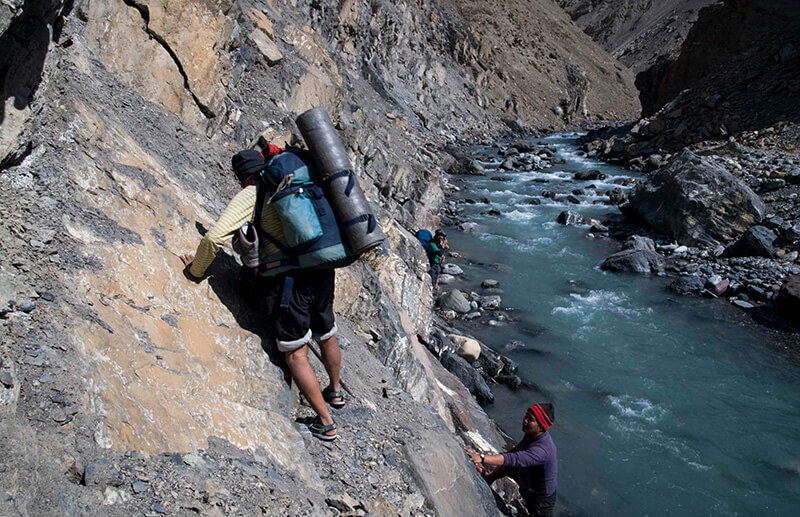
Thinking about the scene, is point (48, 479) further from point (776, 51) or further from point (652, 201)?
point (776, 51)

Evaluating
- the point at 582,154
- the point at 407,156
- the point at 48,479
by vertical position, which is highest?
the point at 48,479

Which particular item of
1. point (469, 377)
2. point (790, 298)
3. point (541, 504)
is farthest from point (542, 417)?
point (790, 298)

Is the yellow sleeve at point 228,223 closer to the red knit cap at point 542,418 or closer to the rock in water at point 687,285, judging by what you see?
the red knit cap at point 542,418

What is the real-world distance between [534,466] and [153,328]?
12.7ft

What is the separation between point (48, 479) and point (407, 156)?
58.3ft

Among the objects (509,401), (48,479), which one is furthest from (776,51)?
(48,479)

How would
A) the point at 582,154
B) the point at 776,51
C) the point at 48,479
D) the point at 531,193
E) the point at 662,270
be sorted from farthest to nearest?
the point at 582,154 < the point at 776,51 < the point at 531,193 < the point at 662,270 < the point at 48,479

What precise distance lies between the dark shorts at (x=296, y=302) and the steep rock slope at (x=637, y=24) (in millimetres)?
102420

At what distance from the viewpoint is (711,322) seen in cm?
1235

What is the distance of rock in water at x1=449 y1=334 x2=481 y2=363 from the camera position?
9.54m

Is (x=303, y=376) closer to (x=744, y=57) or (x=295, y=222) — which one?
(x=295, y=222)

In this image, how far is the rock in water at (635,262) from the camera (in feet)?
49.9

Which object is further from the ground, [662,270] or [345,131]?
[345,131]

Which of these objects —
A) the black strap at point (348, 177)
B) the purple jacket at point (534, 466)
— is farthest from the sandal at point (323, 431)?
the purple jacket at point (534, 466)
